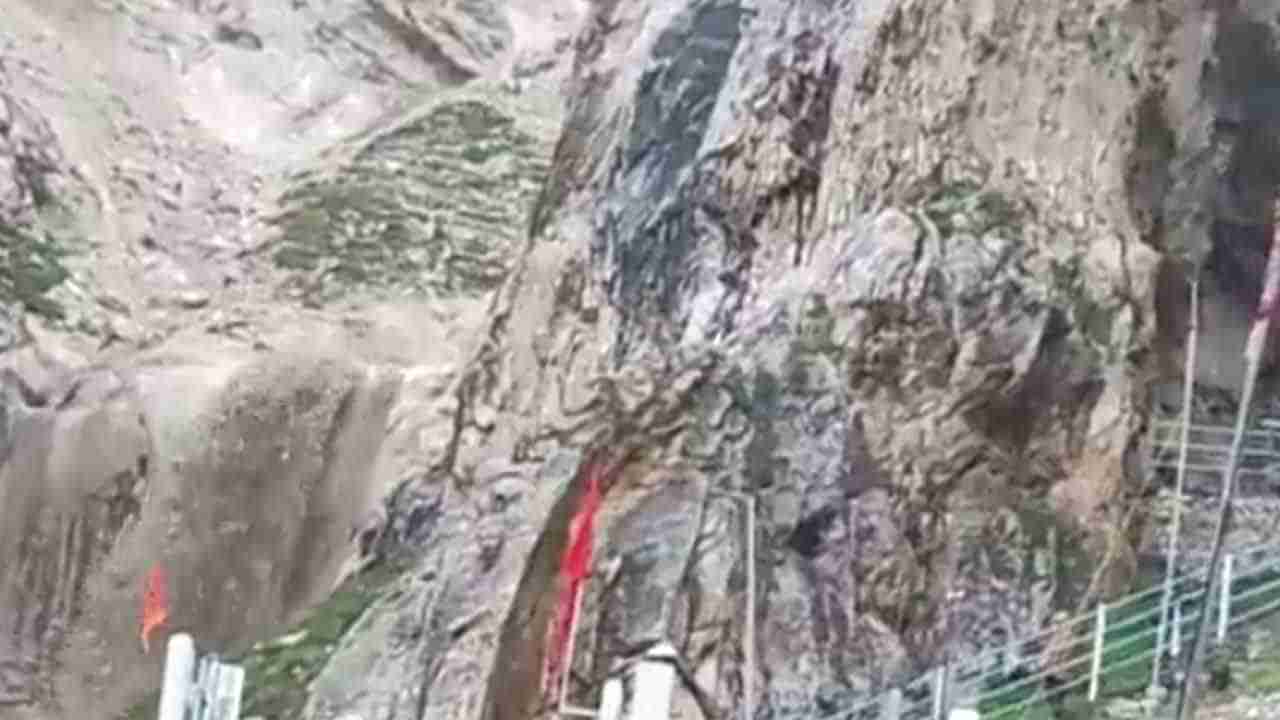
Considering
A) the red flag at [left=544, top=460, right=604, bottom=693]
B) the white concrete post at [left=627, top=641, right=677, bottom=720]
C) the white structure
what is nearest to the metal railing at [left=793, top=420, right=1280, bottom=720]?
the white concrete post at [left=627, top=641, right=677, bottom=720]

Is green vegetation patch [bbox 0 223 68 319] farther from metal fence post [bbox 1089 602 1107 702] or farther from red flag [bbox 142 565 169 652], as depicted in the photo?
metal fence post [bbox 1089 602 1107 702]

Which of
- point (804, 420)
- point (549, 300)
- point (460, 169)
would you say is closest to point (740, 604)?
point (804, 420)

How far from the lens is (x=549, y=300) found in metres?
4.80

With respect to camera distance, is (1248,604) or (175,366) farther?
(175,366)

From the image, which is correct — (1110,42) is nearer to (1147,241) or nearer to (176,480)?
(1147,241)

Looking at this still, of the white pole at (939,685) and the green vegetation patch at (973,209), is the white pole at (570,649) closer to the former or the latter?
the white pole at (939,685)

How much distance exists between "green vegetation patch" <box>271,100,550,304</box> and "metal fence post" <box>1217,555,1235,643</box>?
4.21 feet

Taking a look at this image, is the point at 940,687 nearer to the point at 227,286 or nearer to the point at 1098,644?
the point at 1098,644

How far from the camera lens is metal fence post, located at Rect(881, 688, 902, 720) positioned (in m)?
4.54

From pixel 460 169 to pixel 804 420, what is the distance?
0.77m

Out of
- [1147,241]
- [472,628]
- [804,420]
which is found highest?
[1147,241]

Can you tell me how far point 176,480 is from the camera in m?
4.83

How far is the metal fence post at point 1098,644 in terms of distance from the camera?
448 centimetres

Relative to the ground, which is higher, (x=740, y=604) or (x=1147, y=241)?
(x=1147, y=241)
